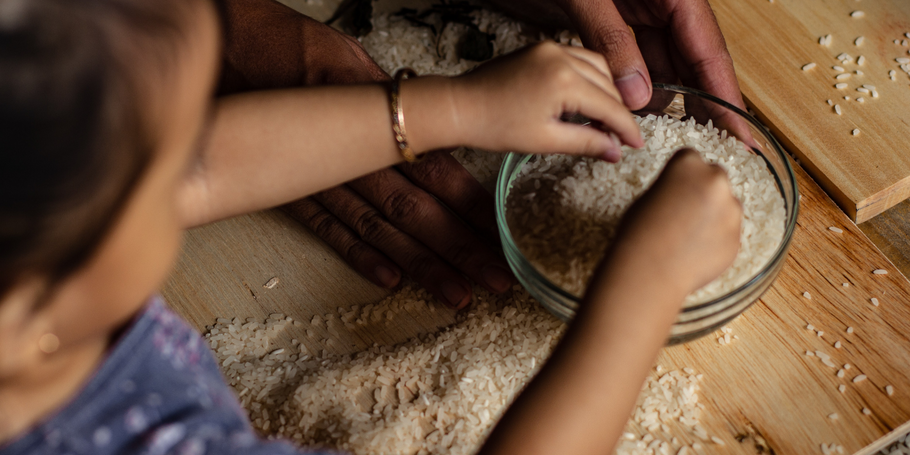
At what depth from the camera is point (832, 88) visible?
1.03 metres

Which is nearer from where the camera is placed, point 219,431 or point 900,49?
Result: point 219,431

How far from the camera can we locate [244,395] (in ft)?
2.76

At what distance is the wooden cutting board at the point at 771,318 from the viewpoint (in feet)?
2.54

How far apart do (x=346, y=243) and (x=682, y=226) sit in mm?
513

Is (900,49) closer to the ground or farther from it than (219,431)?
farther from it

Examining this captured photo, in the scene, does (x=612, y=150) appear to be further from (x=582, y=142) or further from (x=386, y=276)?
(x=386, y=276)

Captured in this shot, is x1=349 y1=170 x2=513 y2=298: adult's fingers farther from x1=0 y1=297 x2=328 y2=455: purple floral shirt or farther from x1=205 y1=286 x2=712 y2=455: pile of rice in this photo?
x1=0 y1=297 x2=328 y2=455: purple floral shirt

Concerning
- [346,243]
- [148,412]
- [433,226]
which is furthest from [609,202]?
[148,412]

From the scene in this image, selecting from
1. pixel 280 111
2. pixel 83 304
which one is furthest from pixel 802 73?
pixel 83 304

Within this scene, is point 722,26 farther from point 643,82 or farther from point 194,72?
point 194,72

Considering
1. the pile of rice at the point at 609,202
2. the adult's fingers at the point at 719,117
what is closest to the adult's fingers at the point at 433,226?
the pile of rice at the point at 609,202

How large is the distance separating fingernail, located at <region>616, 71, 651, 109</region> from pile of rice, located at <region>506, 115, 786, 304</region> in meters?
0.03

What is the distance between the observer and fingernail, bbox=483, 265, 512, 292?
0.86 meters

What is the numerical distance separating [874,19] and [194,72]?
1.16 meters
